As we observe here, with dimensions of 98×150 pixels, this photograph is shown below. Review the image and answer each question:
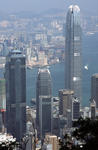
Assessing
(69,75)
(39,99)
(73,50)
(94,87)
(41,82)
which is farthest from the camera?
(73,50)

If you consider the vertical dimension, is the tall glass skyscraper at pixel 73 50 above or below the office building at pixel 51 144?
above

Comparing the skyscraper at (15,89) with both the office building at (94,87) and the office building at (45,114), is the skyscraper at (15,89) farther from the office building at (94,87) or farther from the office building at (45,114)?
the office building at (94,87)

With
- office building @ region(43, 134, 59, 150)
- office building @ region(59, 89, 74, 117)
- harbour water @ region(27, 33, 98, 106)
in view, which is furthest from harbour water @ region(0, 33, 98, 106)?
office building @ region(43, 134, 59, 150)

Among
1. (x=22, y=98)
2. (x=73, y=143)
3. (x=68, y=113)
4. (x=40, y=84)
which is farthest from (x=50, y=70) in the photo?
(x=73, y=143)

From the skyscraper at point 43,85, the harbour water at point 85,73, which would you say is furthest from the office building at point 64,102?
the skyscraper at point 43,85

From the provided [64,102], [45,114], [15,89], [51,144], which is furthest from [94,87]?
[51,144]

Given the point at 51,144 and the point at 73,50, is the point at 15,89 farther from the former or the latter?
the point at 51,144
